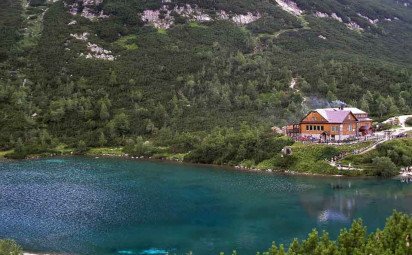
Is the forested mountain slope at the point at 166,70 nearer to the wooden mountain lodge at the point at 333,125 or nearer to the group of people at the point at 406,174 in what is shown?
the wooden mountain lodge at the point at 333,125

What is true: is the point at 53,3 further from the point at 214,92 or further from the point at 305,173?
the point at 305,173

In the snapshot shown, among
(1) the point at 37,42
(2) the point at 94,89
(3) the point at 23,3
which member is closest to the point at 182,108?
(2) the point at 94,89

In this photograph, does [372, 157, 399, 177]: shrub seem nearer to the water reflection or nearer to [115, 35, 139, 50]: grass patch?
the water reflection

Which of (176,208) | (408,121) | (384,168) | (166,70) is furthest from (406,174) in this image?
(166,70)

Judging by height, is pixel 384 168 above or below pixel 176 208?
above

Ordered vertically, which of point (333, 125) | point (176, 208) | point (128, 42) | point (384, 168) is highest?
point (128, 42)

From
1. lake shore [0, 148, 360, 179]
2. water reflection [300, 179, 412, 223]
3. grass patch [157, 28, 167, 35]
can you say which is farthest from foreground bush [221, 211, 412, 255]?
grass patch [157, 28, 167, 35]

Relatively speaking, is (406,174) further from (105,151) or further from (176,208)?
(105,151)
